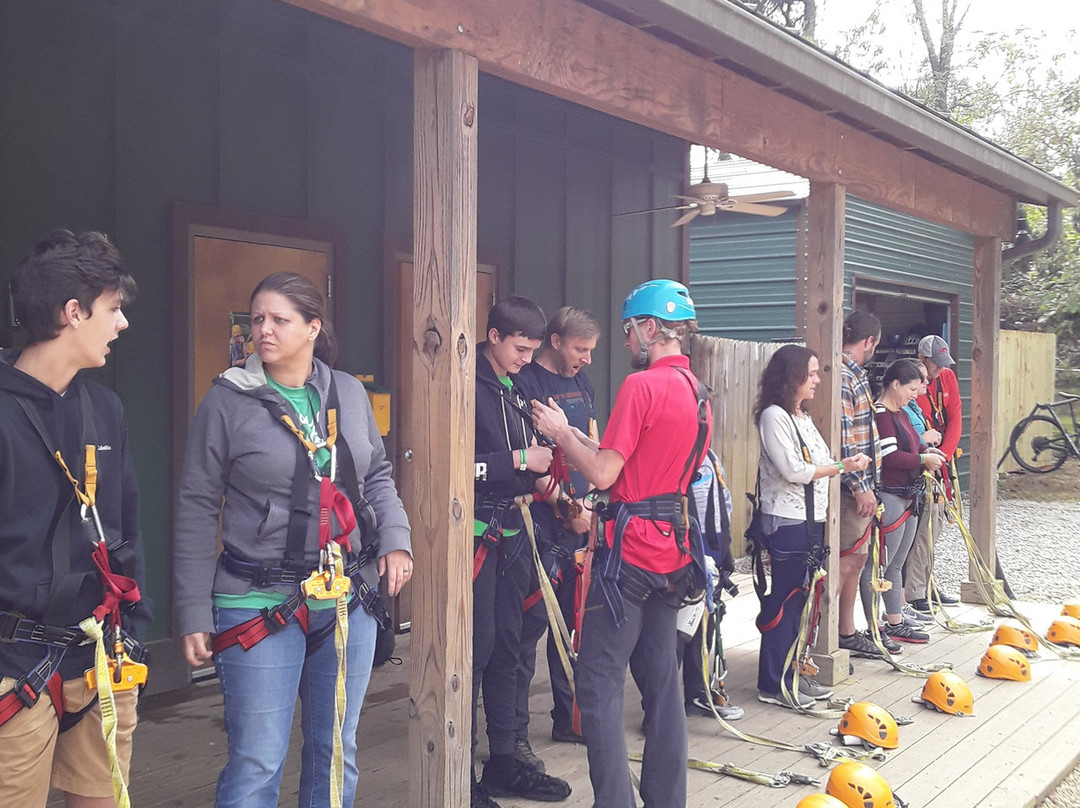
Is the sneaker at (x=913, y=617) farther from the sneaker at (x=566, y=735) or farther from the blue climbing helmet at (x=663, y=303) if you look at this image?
the blue climbing helmet at (x=663, y=303)

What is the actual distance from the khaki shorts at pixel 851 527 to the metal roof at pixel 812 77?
1998 millimetres

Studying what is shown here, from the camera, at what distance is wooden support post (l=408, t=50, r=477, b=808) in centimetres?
295

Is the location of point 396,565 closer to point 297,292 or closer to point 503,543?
point 297,292

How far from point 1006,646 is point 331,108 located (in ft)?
15.6

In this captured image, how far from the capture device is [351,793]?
102 inches

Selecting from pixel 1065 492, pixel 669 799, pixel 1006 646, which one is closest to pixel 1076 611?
pixel 1006 646

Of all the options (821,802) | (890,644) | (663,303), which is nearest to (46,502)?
(663,303)

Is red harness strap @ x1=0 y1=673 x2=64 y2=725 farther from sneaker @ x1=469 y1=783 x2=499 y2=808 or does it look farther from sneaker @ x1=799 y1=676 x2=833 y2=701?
sneaker @ x1=799 y1=676 x2=833 y2=701

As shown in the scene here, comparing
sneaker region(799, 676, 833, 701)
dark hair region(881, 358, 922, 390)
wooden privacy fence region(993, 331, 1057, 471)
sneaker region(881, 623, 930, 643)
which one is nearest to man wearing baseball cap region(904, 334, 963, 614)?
sneaker region(881, 623, 930, 643)

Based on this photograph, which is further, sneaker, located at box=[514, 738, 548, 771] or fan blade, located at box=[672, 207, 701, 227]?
fan blade, located at box=[672, 207, 701, 227]

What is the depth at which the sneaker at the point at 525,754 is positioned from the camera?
370cm

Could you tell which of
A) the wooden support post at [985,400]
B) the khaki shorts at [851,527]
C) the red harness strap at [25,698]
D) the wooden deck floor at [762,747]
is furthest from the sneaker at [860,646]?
the red harness strap at [25,698]

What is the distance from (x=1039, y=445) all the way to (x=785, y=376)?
43.0 ft

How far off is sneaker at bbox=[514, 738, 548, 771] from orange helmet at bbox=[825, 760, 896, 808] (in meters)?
1.07
